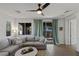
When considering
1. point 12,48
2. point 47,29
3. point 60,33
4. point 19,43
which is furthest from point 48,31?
point 12,48

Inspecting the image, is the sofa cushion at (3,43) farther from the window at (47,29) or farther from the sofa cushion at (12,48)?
the window at (47,29)

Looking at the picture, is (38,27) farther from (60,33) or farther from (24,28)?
(60,33)

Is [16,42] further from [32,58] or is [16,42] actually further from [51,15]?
[32,58]

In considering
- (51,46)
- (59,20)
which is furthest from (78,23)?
(51,46)

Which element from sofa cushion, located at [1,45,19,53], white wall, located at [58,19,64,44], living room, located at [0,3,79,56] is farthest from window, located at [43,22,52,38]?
sofa cushion, located at [1,45,19,53]

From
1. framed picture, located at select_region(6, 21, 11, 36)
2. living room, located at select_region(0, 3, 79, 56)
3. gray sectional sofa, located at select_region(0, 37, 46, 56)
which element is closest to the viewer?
gray sectional sofa, located at select_region(0, 37, 46, 56)

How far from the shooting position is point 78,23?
2555 millimetres

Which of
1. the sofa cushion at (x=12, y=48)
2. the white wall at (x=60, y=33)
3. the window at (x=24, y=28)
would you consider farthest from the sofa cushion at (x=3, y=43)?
the white wall at (x=60, y=33)

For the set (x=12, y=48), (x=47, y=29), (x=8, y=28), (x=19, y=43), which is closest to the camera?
(x=12, y=48)

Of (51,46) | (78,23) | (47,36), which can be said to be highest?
(78,23)

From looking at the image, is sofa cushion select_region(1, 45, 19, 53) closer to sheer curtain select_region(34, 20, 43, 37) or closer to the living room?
the living room

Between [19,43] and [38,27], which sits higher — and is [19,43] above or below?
below

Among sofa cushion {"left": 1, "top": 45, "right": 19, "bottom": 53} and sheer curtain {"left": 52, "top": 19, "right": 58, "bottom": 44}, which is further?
sheer curtain {"left": 52, "top": 19, "right": 58, "bottom": 44}

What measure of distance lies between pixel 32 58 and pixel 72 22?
209 centimetres
